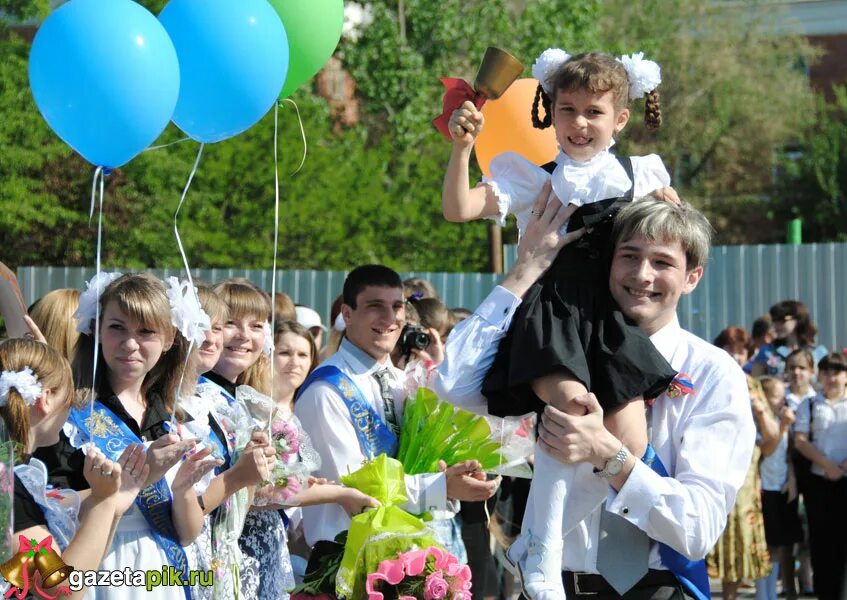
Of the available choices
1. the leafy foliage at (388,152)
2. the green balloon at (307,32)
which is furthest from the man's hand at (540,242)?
the leafy foliage at (388,152)

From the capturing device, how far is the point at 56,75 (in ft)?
14.6

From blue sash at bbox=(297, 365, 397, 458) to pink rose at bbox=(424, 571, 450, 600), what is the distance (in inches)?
42.7

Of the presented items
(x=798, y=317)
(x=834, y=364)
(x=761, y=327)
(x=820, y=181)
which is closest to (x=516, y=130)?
(x=834, y=364)

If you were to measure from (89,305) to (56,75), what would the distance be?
84 cm

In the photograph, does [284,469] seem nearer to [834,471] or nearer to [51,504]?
[51,504]

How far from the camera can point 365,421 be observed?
5.45m

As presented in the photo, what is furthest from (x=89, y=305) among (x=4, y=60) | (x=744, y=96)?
(x=744, y=96)

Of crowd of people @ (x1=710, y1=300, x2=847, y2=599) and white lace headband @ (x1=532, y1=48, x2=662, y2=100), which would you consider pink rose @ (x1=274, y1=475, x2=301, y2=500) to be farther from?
crowd of people @ (x1=710, y1=300, x2=847, y2=599)

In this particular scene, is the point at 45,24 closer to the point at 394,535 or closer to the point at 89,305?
the point at 89,305

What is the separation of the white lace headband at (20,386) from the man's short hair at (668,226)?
189 centimetres

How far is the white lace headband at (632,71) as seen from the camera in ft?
14.0

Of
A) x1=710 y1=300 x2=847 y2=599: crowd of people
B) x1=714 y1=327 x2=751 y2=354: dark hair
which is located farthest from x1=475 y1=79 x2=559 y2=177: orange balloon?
x1=714 y1=327 x2=751 y2=354: dark hair

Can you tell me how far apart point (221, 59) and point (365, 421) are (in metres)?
1.67

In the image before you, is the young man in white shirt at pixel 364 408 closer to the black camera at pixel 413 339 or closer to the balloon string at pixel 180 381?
the black camera at pixel 413 339
